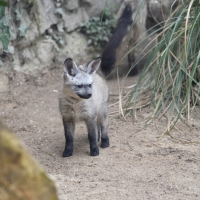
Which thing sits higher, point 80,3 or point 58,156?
point 80,3

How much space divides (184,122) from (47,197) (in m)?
3.60

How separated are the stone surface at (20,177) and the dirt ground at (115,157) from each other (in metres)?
1.74

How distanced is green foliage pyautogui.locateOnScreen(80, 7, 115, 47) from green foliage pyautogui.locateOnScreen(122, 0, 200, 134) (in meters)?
2.42

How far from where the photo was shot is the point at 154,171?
4.48 meters

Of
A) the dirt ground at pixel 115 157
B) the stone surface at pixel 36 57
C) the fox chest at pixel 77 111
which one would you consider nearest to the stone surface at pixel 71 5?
the stone surface at pixel 36 57

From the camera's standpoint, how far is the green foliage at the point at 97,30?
829 centimetres

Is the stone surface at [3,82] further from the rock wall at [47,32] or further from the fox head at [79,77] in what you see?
the fox head at [79,77]

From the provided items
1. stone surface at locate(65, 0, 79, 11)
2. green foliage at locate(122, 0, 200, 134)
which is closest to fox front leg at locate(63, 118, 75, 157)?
green foliage at locate(122, 0, 200, 134)

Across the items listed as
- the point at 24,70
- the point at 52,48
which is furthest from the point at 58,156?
the point at 52,48

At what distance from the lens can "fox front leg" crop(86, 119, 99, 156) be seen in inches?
192

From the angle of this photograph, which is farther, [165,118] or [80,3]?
[80,3]

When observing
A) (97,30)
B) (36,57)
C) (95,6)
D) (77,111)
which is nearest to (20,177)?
(77,111)

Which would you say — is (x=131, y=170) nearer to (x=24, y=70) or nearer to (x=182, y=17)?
(x=182, y=17)

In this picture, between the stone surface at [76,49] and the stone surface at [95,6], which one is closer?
the stone surface at [76,49]
